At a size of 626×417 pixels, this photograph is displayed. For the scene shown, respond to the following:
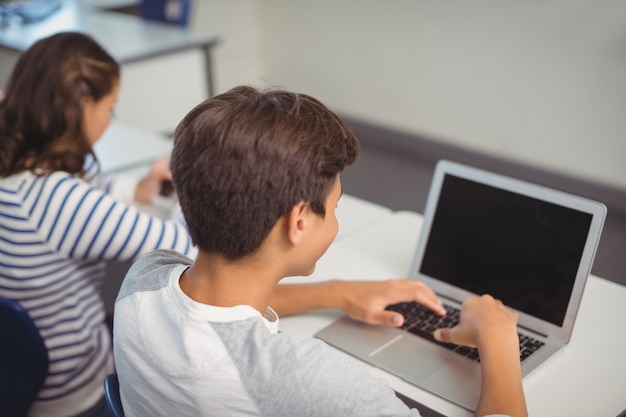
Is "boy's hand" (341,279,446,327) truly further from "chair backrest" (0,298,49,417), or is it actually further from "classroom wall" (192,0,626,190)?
"classroom wall" (192,0,626,190)

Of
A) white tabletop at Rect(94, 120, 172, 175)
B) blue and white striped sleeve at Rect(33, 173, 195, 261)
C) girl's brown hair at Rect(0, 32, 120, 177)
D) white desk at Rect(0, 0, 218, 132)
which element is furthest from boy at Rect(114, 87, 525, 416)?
white desk at Rect(0, 0, 218, 132)

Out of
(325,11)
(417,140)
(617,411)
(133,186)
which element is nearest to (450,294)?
(617,411)

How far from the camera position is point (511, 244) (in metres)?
1.40

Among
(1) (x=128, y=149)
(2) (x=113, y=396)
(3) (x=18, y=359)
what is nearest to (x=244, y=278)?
(2) (x=113, y=396)

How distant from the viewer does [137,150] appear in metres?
2.40

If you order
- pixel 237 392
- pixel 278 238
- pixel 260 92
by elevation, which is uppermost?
pixel 260 92

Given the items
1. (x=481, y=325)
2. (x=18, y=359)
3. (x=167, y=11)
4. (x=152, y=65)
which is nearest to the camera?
(x=481, y=325)

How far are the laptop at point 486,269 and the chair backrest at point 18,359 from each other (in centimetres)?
48

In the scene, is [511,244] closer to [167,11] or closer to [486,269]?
[486,269]

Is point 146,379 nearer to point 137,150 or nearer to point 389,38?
point 137,150

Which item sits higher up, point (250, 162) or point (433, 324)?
point (250, 162)

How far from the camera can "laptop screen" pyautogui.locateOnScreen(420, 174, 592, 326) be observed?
1.33m

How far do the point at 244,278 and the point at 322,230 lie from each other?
4.6 inches

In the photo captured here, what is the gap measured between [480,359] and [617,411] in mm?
217
